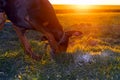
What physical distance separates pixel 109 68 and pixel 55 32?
2046 millimetres

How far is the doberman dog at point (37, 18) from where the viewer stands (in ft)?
32.4

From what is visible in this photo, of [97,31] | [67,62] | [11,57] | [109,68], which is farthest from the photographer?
[97,31]

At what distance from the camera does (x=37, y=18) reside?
9953mm

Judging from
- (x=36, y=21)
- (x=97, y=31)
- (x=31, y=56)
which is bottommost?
(x=97, y=31)

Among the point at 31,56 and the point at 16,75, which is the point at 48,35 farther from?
the point at 16,75

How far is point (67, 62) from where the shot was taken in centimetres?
966

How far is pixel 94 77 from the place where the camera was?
27.2 ft

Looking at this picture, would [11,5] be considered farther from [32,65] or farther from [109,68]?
[109,68]

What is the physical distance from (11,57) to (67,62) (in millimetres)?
1540

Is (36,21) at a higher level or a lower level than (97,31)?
higher

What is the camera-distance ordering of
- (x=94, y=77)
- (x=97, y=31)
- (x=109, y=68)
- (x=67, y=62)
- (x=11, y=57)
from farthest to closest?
(x=97, y=31), (x=11, y=57), (x=67, y=62), (x=109, y=68), (x=94, y=77)

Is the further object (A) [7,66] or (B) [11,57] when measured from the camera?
(B) [11,57]

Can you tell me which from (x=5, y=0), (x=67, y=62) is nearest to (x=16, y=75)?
(x=67, y=62)

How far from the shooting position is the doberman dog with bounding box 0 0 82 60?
989 cm
